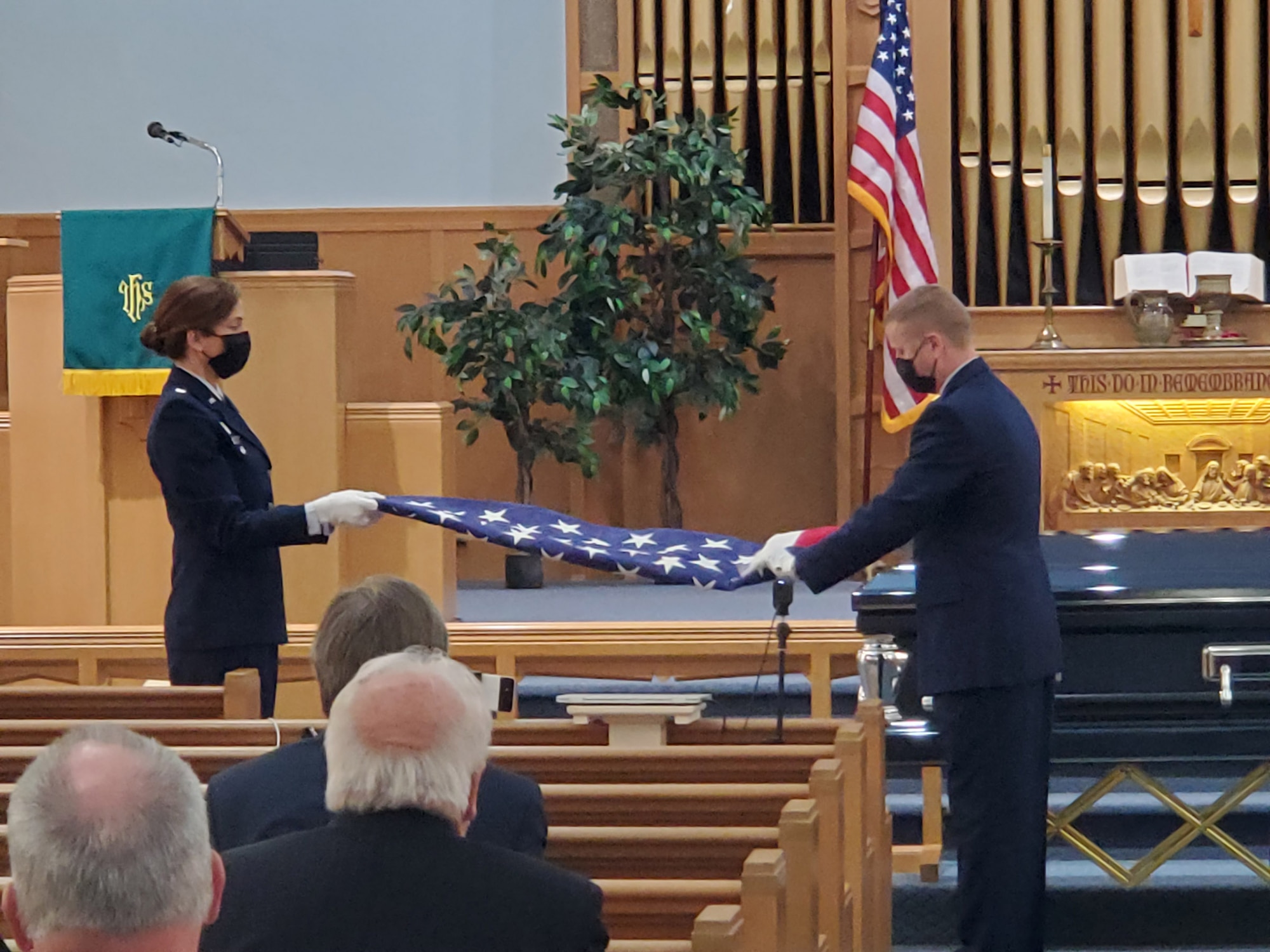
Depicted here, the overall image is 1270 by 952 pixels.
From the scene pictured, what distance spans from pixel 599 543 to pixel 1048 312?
3944mm

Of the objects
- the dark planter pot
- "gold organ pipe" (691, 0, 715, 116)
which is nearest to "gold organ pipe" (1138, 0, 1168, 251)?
"gold organ pipe" (691, 0, 715, 116)

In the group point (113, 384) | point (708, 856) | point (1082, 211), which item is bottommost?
point (708, 856)

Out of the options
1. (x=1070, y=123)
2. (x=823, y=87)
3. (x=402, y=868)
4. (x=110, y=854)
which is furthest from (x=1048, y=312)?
(x=110, y=854)

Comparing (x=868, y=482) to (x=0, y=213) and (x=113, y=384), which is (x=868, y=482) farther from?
(x=0, y=213)

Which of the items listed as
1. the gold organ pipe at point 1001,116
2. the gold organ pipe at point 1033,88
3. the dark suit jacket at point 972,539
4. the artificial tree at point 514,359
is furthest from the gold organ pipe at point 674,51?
the dark suit jacket at point 972,539

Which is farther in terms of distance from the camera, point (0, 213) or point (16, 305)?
point (0, 213)

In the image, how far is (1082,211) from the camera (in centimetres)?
880

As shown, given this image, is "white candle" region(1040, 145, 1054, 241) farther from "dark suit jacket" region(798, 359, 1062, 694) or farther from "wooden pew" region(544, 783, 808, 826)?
"wooden pew" region(544, 783, 808, 826)

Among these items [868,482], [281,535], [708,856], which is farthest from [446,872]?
[868,482]

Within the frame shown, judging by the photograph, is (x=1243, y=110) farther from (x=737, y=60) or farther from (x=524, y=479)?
(x=524, y=479)

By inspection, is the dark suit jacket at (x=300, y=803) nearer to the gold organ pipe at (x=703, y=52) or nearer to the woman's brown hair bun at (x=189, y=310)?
the woman's brown hair bun at (x=189, y=310)

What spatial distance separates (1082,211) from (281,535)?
5488 millimetres

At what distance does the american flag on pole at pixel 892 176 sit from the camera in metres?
8.36

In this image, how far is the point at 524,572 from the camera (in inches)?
343
